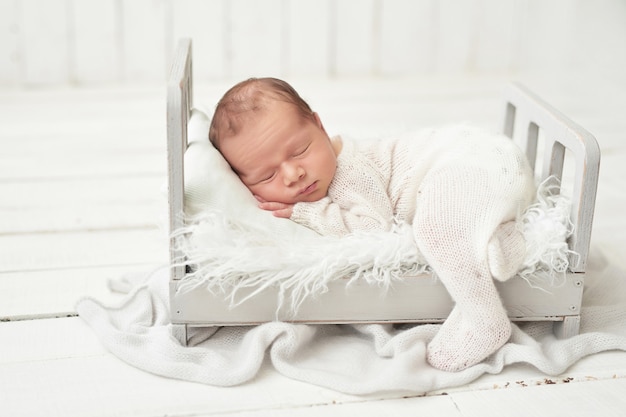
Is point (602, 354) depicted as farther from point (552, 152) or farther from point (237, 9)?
A: point (237, 9)

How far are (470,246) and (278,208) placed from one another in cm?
29

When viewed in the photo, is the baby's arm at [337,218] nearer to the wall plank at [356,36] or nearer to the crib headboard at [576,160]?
the crib headboard at [576,160]

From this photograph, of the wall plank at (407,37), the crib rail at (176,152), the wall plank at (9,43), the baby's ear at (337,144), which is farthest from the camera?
the wall plank at (407,37)

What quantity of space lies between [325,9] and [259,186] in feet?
6.01

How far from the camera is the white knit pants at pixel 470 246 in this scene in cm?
120

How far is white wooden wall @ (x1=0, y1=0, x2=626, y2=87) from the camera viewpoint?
2914mm

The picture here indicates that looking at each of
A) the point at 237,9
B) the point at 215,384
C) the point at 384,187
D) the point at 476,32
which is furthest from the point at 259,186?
the point at 476,32

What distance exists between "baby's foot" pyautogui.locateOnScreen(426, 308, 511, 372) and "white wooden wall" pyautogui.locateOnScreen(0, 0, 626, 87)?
1.98 metres

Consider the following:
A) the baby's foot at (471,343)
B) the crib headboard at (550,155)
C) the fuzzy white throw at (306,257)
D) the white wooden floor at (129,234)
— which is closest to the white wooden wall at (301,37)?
the white wooden floor at (129,234)

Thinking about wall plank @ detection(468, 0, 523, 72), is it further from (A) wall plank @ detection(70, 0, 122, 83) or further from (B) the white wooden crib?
(B) the white wooden crib

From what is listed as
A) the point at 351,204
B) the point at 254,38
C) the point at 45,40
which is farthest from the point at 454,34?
the point at 351,204

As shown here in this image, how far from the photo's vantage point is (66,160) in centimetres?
218

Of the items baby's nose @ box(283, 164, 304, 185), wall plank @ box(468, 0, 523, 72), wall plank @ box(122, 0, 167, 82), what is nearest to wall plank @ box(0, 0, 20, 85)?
wall plank @ box(122, 0, 167, 82)

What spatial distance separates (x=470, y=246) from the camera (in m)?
1.22
